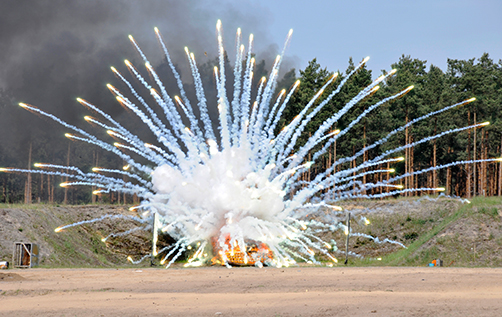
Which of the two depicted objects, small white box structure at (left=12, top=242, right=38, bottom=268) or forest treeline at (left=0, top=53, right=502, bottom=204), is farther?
forest treeline at (left=0, top=53, right=502, bottom=204)

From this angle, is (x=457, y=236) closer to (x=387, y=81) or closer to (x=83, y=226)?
(x=83, y=226)

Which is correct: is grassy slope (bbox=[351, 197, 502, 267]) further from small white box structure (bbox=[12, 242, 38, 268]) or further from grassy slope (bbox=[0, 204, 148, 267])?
small white box structure (bbox=[12, 242, 38, 268])

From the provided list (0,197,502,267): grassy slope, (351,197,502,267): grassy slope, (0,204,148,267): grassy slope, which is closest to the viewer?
(351,197,502,267): grassy slope

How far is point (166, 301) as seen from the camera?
19766 mm

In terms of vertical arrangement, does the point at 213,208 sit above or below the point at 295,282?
above

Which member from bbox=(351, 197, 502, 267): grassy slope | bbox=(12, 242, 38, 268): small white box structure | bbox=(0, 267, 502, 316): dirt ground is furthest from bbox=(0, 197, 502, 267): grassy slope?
bbox=(0, 267, 502, 316): dirt ground

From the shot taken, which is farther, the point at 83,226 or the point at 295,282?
the point at 83,226

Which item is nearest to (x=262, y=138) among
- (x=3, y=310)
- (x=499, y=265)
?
(x=499, y=265)

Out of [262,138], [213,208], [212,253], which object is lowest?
[212,253]

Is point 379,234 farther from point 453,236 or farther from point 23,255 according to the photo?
point 23,255

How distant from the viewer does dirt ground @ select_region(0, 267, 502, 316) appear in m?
17.0

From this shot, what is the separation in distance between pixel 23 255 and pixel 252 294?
22.4 m

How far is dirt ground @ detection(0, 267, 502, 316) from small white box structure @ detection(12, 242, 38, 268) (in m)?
7.05

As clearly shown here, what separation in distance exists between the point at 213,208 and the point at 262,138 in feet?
22.7
